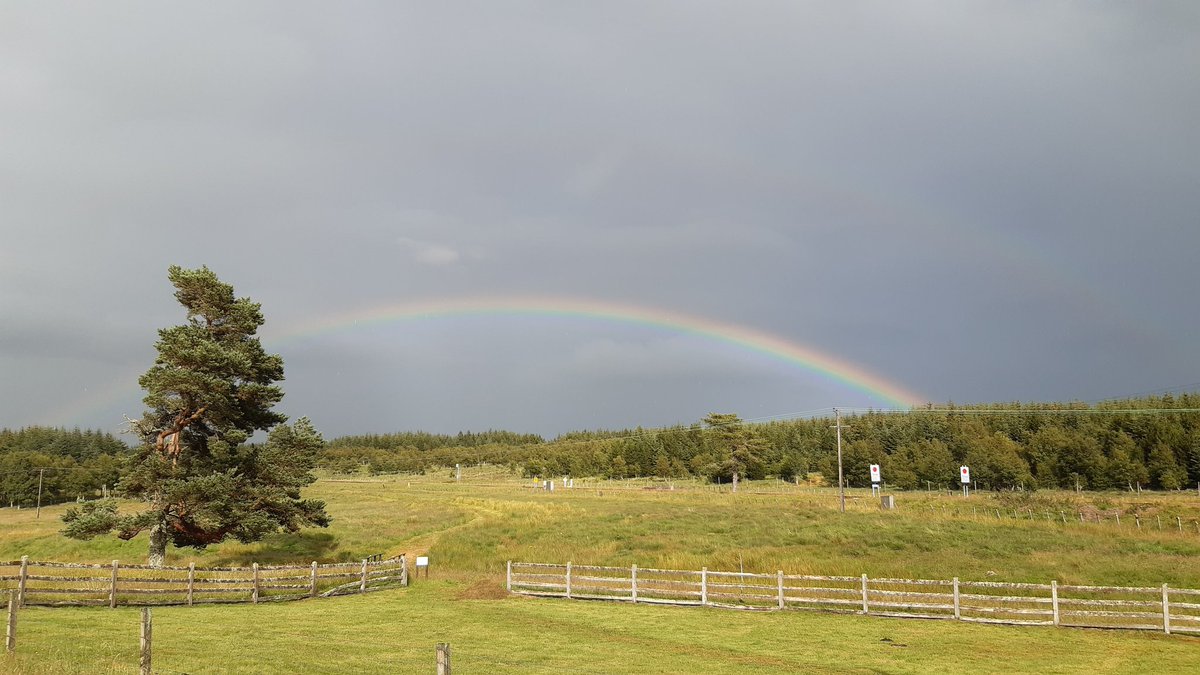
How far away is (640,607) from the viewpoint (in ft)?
88.9

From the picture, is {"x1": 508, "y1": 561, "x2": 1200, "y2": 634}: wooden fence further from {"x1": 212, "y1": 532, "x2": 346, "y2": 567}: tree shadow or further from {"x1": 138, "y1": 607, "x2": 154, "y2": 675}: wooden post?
{"x1": 138, "y1": 607, "x2": 154, "y2": 675}: wooden post

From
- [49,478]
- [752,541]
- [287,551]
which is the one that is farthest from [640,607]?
[49,478]

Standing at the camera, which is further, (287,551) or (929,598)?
(287,551)

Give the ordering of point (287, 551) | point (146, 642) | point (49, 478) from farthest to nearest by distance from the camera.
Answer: point (49, 478)
point (287, 551)
point (146, 642)

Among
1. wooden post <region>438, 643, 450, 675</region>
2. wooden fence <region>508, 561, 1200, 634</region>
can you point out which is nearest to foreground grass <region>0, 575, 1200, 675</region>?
wooden fence <region>508, 561, 1200, 634</region>

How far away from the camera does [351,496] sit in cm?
8862

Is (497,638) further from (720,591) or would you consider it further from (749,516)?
(749,516)

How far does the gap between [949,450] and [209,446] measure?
342 ft

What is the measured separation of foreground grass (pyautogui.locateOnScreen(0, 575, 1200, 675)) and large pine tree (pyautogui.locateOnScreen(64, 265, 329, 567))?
1210 cm

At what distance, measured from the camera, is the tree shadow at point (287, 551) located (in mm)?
42312

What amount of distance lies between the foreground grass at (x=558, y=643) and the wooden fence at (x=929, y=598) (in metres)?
0.80

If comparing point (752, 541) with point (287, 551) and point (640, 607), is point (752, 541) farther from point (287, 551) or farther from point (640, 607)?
point (287, 551)

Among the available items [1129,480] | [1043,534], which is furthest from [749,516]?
[1129,480]

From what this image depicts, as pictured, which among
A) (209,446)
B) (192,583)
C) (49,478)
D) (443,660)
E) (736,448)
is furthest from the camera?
(49,478)
